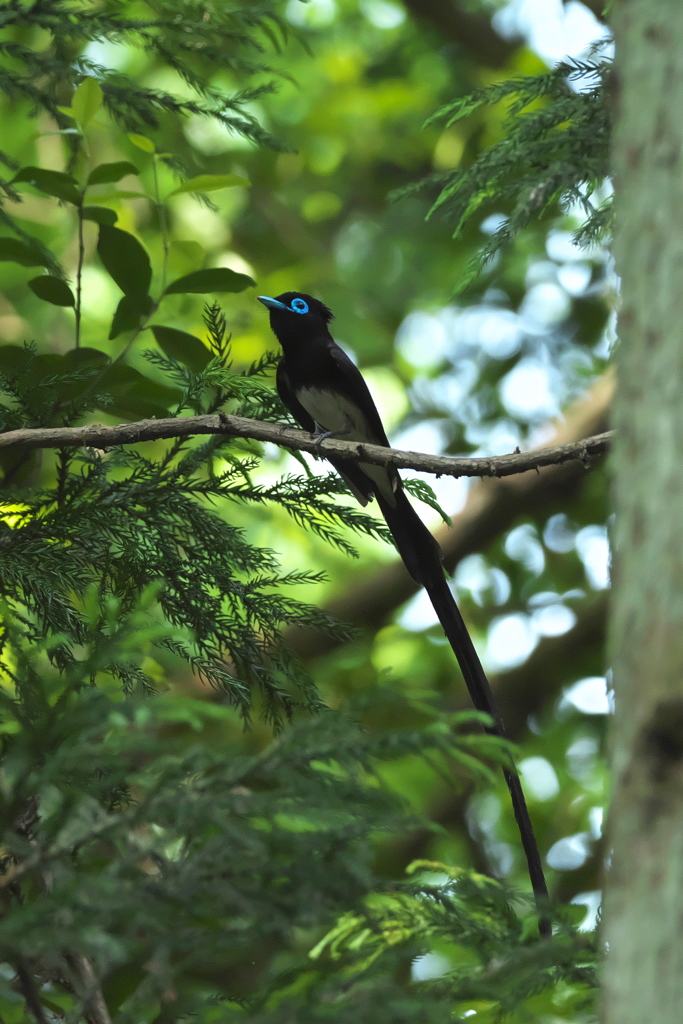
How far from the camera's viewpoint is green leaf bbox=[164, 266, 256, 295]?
2.15m

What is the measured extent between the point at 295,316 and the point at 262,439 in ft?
5.70

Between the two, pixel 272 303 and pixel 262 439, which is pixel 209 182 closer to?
pixel 262 439

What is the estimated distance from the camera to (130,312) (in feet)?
7.27

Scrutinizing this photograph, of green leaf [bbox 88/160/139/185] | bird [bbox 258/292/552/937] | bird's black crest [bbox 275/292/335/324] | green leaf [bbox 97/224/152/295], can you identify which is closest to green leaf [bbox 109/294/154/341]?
green leaf [bbox 97/224/152/295]

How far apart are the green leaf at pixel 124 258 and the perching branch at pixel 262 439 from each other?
0.56 m

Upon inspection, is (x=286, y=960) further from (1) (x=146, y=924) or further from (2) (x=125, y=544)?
(2) (x=125, y=544)

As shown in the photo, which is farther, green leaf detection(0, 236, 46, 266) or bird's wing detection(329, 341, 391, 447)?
bird's wing detection(329, 341, 391, 447)

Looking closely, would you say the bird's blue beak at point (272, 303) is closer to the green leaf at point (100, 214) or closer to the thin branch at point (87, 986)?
the green leaf at point (100, 214)

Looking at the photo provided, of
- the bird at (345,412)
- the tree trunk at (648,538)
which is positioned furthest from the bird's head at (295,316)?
the tree trunk at (648,538)

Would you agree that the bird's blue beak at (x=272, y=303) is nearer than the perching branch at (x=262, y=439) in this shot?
No

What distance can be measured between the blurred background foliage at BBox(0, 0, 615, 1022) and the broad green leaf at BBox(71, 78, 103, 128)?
0.02m

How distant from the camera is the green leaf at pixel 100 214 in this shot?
7.12ft

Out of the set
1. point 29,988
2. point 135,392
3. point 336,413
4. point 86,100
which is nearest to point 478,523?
point 336,413

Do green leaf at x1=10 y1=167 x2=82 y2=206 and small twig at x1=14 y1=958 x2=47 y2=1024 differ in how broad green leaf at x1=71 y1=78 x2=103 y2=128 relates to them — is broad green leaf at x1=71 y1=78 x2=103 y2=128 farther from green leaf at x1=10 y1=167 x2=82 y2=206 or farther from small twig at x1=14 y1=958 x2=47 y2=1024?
small twig at x1=14 y1=958 x2=47 y2=1024
